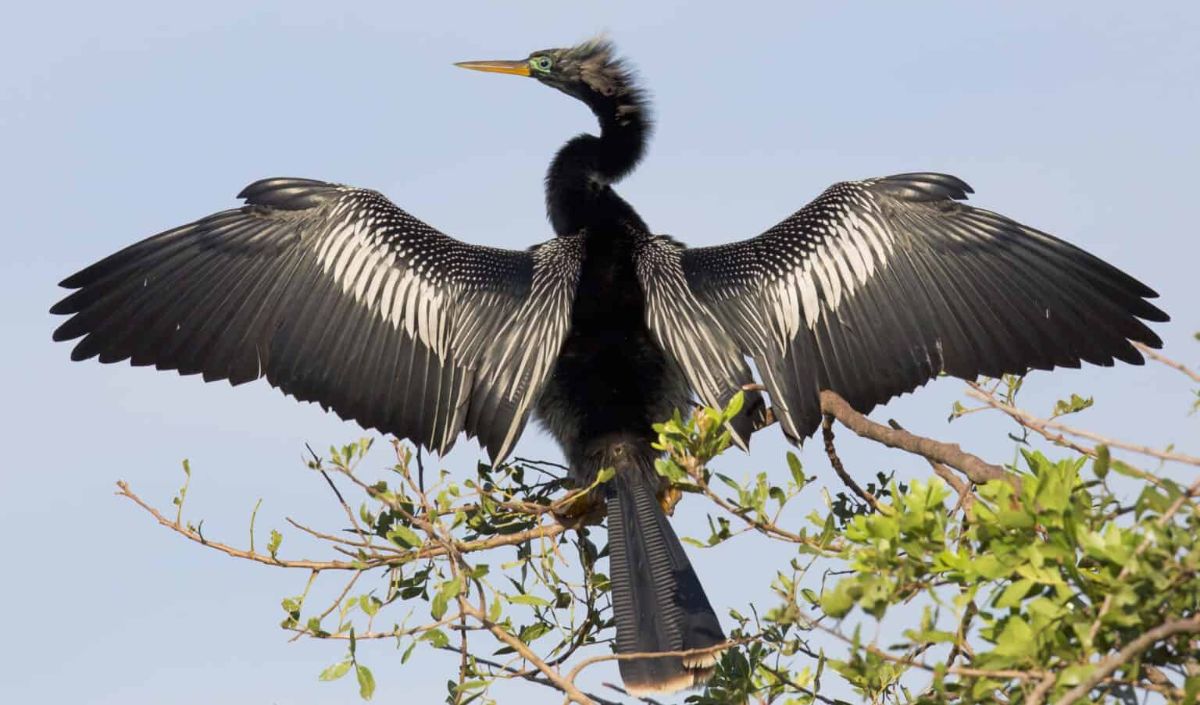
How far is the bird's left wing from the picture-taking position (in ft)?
15.3

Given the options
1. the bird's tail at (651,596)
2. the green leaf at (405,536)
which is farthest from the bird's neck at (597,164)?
the green leaf at (405,536)

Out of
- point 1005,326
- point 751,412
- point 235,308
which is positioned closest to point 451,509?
point 751,412

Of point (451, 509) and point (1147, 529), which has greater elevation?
point (451, 509)

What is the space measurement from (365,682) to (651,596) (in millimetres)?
990

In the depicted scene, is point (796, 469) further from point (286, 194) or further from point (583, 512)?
point (286, 194)

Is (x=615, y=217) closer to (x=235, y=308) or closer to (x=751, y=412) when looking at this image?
(x=751, y=412)

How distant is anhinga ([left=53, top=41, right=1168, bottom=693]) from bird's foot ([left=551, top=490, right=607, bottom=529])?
11 cm

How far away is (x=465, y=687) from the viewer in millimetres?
3145

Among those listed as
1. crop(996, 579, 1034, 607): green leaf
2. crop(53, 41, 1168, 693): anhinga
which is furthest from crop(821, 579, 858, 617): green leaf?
crop(53, 41, 1168, 693): anhinga

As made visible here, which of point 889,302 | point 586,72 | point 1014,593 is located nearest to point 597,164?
point 586,72

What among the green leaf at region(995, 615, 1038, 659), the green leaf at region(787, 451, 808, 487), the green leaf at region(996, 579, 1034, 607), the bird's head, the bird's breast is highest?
the bird's head

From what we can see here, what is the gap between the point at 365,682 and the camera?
325 cm

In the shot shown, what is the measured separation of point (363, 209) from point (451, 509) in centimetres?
205

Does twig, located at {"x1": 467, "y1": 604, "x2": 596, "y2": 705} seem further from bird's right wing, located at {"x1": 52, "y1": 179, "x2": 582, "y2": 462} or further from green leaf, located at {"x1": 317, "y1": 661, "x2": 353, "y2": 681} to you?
bird's right wing, located at {"x1": 52, "y1": 179, "x2": 582, "y2": 462}
